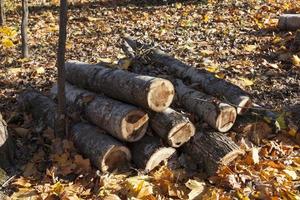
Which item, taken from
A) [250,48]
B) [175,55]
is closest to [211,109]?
[175,55]

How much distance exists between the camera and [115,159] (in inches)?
215

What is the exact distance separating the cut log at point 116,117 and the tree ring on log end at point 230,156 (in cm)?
108

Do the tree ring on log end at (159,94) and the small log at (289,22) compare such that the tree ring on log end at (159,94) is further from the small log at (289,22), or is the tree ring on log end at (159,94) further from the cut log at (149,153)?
the small log at (289,22)

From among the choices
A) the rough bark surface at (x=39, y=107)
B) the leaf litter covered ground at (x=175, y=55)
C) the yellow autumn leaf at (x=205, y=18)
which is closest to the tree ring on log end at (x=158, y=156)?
the leaf litter covered ground at (x=175, y=55)

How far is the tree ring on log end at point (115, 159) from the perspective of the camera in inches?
210

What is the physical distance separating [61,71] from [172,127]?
68.1 inches

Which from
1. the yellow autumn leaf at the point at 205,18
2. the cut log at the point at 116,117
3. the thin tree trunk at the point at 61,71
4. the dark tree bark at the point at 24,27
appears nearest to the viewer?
the cut log at the point at 116,117

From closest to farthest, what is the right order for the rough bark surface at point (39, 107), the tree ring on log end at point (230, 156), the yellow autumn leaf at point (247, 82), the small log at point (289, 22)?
the tree ring on log end at point (230, 156) → the rough bark surface at point (39, 107) → the yellow autumn leaf at point (247, 82) → the small log at point (289, 22)

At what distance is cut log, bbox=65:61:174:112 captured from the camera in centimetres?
533

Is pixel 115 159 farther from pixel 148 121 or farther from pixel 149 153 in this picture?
pixel 148 121

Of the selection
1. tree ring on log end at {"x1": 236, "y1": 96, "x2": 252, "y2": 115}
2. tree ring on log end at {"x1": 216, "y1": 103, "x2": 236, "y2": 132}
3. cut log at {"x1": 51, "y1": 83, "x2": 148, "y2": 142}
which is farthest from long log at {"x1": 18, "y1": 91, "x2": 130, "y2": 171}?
tree ring on log end at {"x1": 236, "y1": 96, "x2": 252, "y2": 115}

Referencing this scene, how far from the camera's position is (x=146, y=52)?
24.7 ft

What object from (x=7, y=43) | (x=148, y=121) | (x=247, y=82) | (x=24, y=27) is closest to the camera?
(x=148, y=121)

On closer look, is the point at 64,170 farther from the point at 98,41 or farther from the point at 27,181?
the point at 98,41
